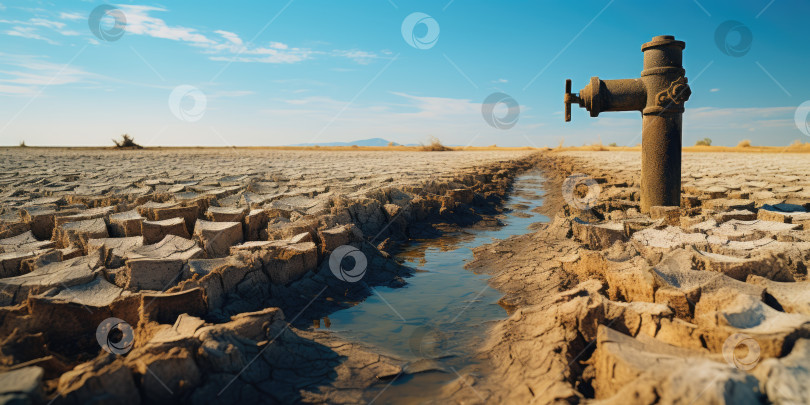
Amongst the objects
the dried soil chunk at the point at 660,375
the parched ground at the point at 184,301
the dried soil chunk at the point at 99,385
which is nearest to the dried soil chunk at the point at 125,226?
the parched ground at the point at 184,301

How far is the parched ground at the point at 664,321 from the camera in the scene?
1.56 m

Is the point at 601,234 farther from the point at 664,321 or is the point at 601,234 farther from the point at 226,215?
the point at 226,215

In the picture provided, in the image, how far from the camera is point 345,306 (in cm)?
331

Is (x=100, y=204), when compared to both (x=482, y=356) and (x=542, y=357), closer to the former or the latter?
(x=482, y=356)

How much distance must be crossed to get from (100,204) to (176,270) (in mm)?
3278

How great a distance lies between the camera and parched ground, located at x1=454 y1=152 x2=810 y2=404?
1.56 metres

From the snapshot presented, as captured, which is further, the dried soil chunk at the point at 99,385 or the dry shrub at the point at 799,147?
the dry shrub at the point at 799,147

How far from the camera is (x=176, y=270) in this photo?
289 cm

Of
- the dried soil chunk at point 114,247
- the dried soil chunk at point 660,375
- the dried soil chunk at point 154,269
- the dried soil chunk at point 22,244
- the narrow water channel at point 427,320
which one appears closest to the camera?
the dried soil chunk at point 660,375

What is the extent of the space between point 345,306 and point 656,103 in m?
3.45

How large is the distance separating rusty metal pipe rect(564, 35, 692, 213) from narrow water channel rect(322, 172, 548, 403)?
6.39 feet

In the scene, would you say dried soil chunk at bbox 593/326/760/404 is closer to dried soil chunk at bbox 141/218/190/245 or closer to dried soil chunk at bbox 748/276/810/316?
dried soil chunk at bbox 748/276/810/316

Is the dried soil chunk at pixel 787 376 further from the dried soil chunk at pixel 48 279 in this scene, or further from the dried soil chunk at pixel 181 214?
the dried soil chunk at pixel 181 214

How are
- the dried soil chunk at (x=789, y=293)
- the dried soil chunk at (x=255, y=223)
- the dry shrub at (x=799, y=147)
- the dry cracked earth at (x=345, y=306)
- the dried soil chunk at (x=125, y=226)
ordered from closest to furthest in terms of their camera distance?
1. the dry cracked earth at (x=345, y=306)
2. the dried soil chunk at (x=789, y=293)
3. the dried soil chunk at (x=125, y=226)
4. the dried soil chunk at (x=255, y=223)
5. the dry shrub at (x=799, y=147)
